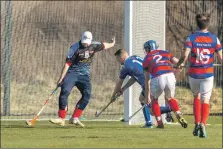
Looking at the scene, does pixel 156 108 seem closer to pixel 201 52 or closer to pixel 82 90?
pixel 82 90

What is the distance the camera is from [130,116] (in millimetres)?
16562

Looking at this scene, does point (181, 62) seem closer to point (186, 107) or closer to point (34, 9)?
point (186, 107)

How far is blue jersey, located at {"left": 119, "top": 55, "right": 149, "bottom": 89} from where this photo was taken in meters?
14.8

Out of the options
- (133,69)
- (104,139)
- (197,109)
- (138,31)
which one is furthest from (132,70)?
(104,139)

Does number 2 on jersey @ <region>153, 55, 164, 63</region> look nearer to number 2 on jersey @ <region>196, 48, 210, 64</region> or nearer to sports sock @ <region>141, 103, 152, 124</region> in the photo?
sports sock @ <region>141, 103, 152, 124</region>

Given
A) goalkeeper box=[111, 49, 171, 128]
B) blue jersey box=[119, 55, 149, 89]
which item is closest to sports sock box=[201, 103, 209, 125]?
goalkeeper box=[111, 49, 171, 128]

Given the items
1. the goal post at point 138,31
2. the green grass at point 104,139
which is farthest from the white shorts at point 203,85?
the goal post at point 138,31

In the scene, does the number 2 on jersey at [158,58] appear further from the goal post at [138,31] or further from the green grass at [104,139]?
the goal post at [138,31]

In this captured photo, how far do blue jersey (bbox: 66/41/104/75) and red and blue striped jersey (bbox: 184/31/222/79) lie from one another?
3.25 metres

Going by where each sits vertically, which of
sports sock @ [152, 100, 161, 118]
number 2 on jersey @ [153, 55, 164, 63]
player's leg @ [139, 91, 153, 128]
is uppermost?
number 2 on jersey @ [153, 55, 164, 63]

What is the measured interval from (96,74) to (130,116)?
5430 mm

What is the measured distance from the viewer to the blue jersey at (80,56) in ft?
47.3

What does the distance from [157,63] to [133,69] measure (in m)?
1.41

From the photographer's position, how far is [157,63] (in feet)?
44.2
